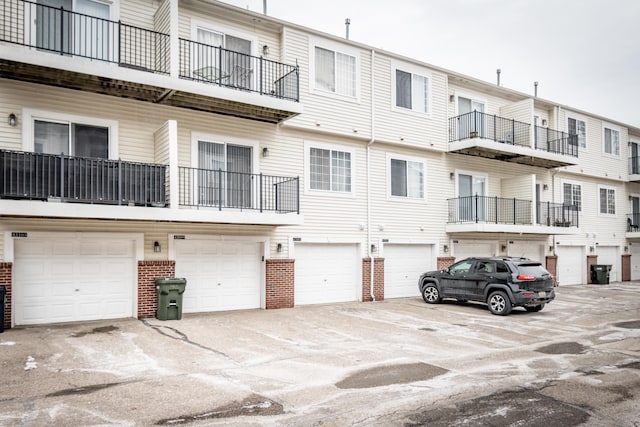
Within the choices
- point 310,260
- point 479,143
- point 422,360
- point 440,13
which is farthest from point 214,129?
point 440,13

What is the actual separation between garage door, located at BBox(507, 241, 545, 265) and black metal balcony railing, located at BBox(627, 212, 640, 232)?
831cm

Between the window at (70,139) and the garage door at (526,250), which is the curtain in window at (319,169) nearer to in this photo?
the window at (70,139)

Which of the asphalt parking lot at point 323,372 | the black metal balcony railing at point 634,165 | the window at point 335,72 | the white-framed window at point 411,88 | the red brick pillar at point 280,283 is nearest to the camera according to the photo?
the asphalt parking lot at point 323,372

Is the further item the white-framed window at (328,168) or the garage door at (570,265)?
the garage door at (570,265)

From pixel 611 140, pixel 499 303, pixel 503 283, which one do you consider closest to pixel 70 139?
pixel 503 283

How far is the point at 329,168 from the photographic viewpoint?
1622 centimetres

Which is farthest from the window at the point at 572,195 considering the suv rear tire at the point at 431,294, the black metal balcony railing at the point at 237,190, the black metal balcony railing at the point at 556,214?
the black metal balcony railing at the point at 237,190

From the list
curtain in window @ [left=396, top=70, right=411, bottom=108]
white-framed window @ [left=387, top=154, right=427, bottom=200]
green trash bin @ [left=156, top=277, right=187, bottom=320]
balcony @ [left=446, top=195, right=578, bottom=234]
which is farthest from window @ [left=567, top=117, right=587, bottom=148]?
green trash bin @ [left=156, top=277, right=187, bottom=320]

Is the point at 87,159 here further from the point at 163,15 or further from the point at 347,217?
the point at 347,217

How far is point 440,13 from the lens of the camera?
82.6 ft

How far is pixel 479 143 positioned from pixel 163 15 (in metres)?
11.8

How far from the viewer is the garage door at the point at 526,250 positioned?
21545 millimetres

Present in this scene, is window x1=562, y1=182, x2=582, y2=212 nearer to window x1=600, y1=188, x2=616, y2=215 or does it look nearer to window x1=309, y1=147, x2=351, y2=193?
window x1=600, y1=188, x2=616, y2=215

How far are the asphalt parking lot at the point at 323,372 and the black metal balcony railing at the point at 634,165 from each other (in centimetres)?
1839
